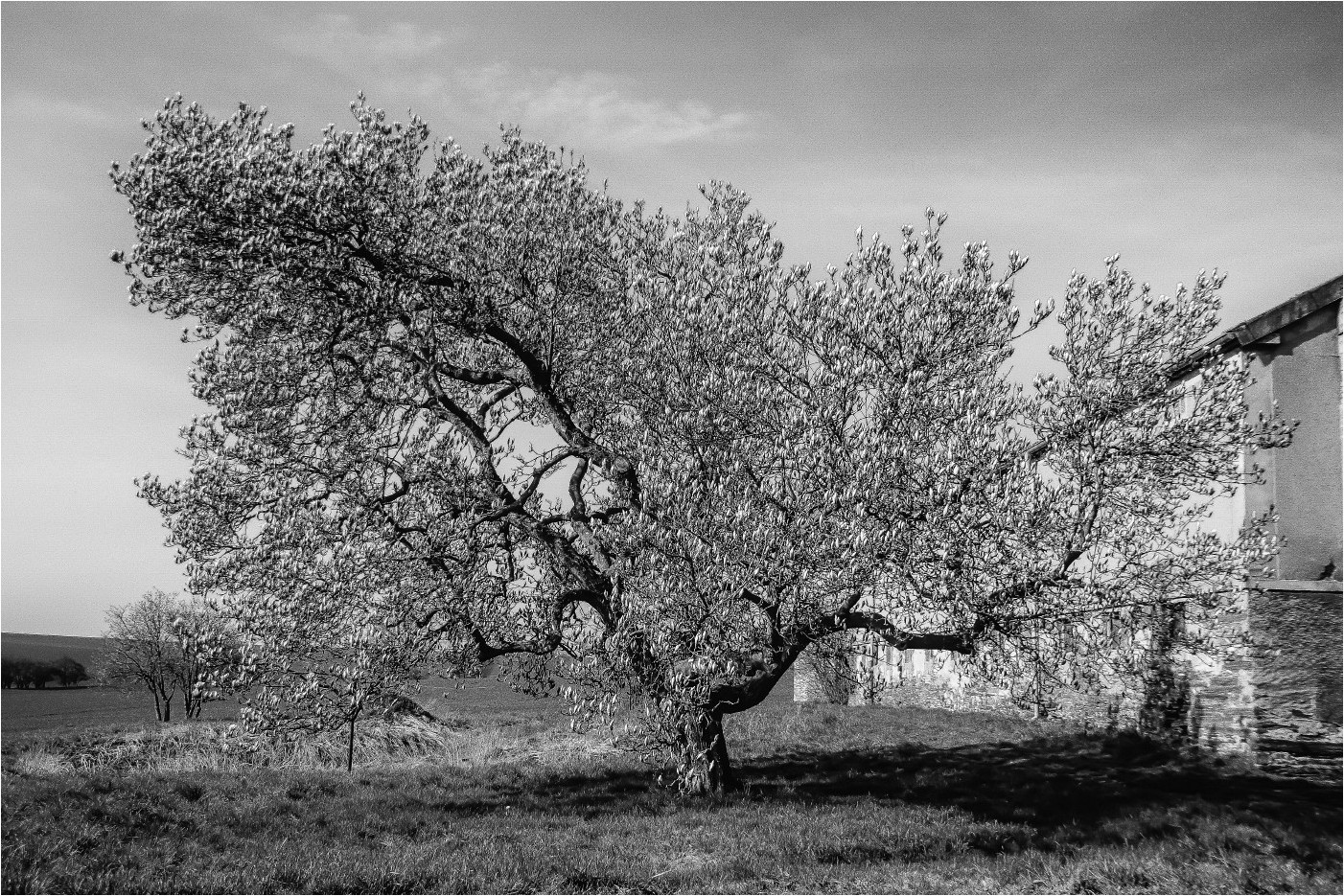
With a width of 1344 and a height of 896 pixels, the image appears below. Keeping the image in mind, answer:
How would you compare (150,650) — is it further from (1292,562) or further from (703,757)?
(1292,562)

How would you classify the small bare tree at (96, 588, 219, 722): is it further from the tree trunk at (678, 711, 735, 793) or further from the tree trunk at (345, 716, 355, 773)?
the tree trunk at (678, 711, 735, 793)

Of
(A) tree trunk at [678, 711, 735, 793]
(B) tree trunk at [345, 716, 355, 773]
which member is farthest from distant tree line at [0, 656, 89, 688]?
(A) tree trunk at [678, 711, 735, 793]

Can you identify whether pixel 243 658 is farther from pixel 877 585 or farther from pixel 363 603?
pixel 877 585

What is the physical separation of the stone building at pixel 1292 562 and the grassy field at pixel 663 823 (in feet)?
3.92

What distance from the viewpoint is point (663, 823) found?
12.9 m

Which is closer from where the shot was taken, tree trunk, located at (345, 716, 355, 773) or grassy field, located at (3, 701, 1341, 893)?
grassy field, located at (3, 701, 1341, 893)

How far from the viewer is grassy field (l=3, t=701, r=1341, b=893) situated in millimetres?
9727

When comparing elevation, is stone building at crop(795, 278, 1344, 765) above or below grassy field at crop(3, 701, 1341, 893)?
above

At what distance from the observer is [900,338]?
12.7m

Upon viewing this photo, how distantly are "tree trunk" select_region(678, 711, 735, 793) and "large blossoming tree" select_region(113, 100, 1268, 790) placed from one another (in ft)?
0.49

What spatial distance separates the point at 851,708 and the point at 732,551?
19.5 metres

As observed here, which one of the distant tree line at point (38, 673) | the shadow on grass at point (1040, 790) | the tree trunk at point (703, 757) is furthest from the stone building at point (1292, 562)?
the distant tree line at point (38, 673)

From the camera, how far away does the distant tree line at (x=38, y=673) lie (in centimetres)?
6769

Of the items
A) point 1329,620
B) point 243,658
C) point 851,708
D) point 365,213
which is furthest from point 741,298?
point 851,708
